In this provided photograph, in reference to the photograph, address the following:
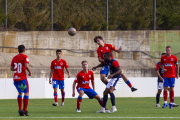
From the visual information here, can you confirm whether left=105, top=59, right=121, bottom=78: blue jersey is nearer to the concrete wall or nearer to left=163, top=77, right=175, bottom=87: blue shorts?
left=163, top=77, right=175, bottom=87: blue shorts

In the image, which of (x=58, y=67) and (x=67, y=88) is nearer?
(x=58, y=67)

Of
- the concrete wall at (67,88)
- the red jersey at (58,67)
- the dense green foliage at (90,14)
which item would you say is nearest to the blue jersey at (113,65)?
the red jersey at (58,67)

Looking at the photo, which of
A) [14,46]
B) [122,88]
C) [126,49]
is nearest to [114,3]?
[126,49]

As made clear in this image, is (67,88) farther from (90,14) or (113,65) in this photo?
(90,14)

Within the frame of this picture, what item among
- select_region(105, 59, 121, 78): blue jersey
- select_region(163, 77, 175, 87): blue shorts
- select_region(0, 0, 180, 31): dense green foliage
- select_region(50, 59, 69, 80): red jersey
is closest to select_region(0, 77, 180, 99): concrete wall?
select_region(50, 59, 69, 80): red jersey

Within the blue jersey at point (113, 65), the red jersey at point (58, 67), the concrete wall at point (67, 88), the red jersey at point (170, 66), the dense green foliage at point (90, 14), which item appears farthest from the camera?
the dense green foliage at point (90, 14)

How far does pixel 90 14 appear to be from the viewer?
3025cm

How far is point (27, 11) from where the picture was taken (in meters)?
29.1

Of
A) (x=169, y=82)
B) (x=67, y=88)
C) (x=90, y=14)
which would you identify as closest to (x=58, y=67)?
(x=169, y=82)

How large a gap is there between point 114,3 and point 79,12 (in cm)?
334

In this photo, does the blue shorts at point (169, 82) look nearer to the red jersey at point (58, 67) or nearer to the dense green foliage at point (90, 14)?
the red jersey at point (58, 67)

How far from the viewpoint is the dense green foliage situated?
28828 mm

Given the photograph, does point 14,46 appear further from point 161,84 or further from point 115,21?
point 161,84

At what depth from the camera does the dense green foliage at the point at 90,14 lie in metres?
28.8
